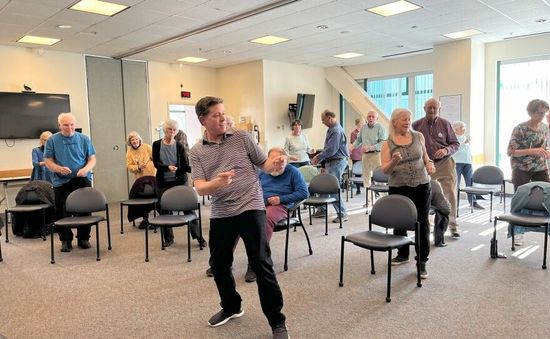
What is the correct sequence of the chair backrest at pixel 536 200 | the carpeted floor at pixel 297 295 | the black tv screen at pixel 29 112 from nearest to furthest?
the carpeted floor at pixel 297 295 → the chair backrest at pixel 536 200 → the black tv screen at pixel 29 112

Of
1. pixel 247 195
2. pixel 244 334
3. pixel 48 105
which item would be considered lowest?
pixel 244 334

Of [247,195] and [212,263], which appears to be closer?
[247,195]

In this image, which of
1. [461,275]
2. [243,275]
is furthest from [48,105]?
[461,275]

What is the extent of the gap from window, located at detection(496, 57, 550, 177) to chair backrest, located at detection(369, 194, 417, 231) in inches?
219

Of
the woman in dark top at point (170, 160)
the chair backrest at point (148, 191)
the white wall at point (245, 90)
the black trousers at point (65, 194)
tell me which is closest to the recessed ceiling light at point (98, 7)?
the woman in dark top at point (170, 160)

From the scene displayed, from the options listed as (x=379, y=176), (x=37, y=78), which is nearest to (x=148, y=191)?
(x=379, y=176)

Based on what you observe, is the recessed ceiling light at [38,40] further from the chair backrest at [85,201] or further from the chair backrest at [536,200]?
the chair backrest at [536,200]

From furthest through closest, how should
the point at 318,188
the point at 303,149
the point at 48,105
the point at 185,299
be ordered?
the point at 48,105 → the point at 303,149 → the point at 318,188 → the point at 185,299

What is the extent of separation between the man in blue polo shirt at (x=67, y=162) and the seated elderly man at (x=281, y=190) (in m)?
2.12

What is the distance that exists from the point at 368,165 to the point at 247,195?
16.4ft

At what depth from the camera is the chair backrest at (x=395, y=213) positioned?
342 cm

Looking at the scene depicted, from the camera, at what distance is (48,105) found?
780 cm

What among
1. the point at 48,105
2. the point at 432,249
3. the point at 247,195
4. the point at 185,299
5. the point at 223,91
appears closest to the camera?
the point at 247,195

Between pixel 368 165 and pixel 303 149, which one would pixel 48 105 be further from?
pixel 368 165
